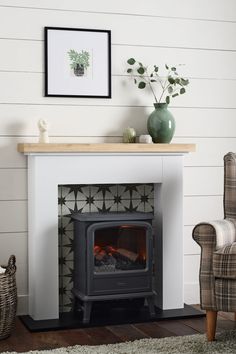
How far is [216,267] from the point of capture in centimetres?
334

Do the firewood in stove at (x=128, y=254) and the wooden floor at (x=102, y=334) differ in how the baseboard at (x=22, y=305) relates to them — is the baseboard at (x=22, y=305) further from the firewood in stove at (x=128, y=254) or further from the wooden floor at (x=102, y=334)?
the firewood in stove at (x=128, y=254)

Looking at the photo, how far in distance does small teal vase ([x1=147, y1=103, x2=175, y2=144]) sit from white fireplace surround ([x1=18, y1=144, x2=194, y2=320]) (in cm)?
11

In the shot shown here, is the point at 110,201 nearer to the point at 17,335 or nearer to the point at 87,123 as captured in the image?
the point at 87,123

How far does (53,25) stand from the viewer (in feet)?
13.7

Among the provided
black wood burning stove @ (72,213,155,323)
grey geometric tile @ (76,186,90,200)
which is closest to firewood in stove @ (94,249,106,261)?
black wood burning stove @ (72,213,155,323)

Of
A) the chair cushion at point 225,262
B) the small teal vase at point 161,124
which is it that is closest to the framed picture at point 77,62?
the small teal vase at point 161,124

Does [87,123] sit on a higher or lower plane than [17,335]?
higher

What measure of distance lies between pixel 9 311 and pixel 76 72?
154cm

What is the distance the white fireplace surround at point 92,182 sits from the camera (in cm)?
398

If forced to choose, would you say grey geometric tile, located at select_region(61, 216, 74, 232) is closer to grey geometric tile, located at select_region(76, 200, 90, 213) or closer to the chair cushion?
grey geometric tile, located at select_region(76, 200, 90, 213)

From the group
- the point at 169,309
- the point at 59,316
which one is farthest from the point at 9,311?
the point at 169,309

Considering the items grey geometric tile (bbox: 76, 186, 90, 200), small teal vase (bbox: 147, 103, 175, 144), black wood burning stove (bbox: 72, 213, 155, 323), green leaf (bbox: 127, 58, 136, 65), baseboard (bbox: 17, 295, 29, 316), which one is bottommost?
baseboard (bbox: 17, 295, 29, 316)

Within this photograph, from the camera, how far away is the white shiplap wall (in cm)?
412

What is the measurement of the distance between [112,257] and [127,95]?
42.1 inches
